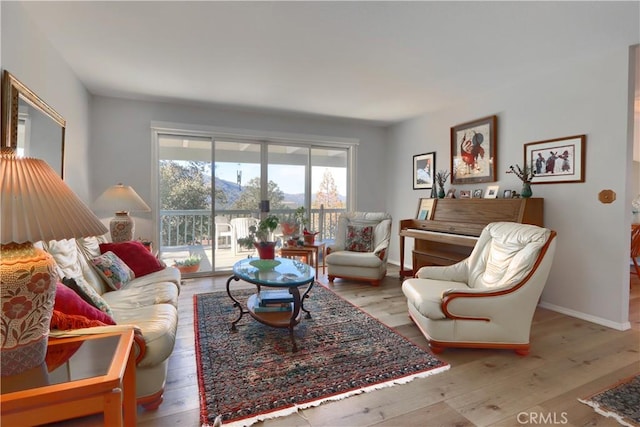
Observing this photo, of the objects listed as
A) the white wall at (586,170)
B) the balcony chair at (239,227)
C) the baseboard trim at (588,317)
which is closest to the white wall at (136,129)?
the balcony chair at (239,227)

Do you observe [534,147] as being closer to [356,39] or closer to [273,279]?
[356,39]

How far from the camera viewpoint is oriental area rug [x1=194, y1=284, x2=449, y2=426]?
1.76 m

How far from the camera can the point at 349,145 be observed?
5.43 meters

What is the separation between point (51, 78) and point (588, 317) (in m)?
5.47

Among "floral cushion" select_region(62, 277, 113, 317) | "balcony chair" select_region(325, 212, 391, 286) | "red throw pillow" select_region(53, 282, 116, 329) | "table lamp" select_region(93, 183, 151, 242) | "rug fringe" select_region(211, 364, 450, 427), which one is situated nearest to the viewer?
"red throw pillow" select_region(53, 282, 116, 329)

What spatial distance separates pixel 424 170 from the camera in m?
4.85

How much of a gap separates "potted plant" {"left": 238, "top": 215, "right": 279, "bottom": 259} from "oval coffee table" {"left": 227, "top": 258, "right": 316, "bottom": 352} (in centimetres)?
14

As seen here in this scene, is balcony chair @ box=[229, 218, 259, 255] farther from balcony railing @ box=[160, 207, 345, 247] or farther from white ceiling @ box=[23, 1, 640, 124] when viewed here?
white ceiling @ box=[23, 1, 640, 124]

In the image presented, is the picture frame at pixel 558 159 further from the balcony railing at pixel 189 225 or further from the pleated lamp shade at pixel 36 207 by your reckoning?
the pleated lamp shade at pixel 36 207

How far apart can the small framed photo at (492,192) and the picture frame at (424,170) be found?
3.05ft

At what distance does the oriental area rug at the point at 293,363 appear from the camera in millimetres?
1765

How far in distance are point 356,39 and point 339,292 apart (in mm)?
2780

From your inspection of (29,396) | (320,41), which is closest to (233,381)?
(29,396)

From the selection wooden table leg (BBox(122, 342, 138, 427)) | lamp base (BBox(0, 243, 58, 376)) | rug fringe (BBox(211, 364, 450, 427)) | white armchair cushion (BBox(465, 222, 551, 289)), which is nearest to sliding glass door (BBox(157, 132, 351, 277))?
white armchair cushion (BBox(465, 222, 551, 289))
